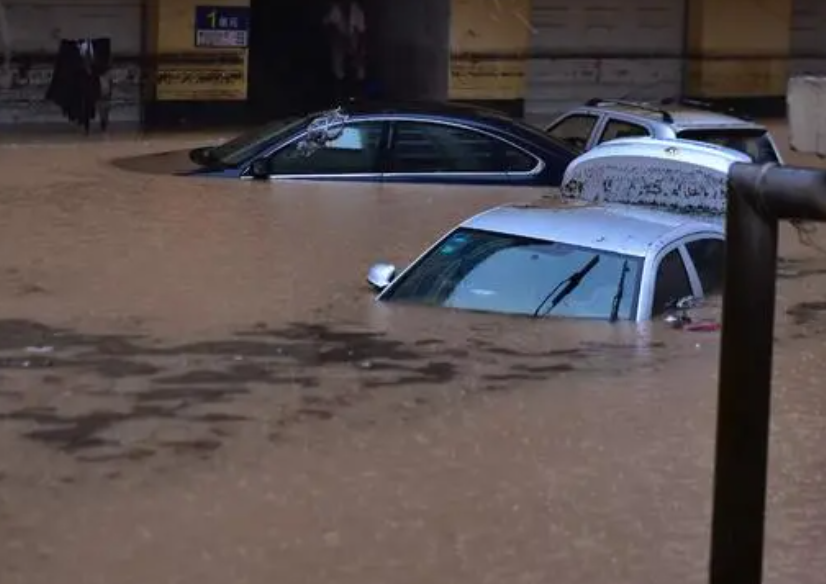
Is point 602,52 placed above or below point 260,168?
above

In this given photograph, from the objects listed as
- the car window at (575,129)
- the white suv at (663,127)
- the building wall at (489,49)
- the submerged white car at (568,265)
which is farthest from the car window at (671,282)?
the building wall at (489,49)

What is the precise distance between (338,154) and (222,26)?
948cm

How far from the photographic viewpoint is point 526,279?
9250 mm

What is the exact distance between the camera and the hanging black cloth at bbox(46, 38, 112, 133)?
21672mm

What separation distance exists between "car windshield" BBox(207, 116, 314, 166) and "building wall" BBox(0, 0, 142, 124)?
7.87 meters

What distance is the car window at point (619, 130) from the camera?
1398 cm

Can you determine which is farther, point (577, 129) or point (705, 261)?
point (577, 129)

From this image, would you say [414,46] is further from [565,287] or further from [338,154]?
[565,287]

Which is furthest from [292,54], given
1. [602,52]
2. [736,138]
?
[736,138]

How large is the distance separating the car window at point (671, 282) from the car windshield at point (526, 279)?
0.14 meters

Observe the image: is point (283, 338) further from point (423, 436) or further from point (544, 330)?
point (423, 436)

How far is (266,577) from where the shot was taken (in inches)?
214

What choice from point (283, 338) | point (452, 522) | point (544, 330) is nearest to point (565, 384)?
point (544, 330)

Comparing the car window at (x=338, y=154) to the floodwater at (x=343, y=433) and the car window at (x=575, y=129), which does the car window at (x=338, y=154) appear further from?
the floodwater at (x=343, y=433)
